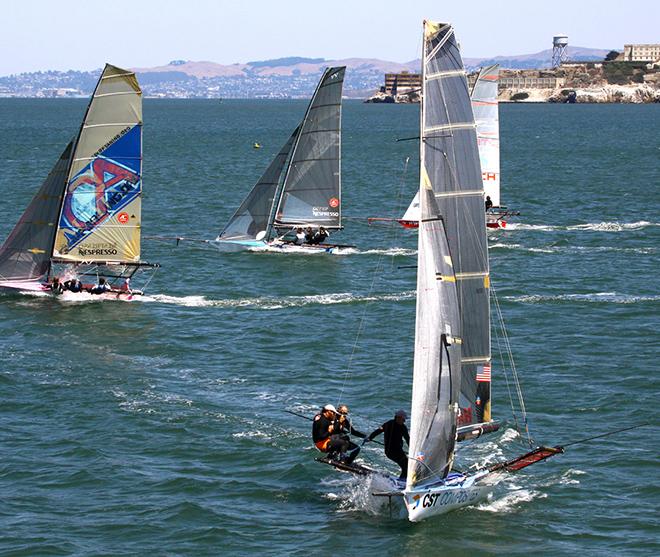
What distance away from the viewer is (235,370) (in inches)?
1528

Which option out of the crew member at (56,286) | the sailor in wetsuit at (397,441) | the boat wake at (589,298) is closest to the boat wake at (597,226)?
the boat wake at (589,298)

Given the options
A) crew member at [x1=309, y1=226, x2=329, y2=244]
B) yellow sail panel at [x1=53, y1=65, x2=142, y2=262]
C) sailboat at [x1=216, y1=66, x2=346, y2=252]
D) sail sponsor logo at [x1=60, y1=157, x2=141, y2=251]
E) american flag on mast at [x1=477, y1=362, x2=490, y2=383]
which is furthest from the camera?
crew member at [x1=309, y1=226, x2=329, y2=244]

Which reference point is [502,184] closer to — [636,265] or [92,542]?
[636,265]

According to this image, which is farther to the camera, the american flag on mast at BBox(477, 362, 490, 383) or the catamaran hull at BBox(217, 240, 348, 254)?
the catamaran hull at BBox(217, 240, 348, 254)

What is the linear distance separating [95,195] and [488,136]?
2786 cm

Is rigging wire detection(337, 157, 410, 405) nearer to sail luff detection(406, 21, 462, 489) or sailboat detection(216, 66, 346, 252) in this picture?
sailboat detection(216, 66, 346, 252)

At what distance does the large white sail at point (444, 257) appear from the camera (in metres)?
25.6

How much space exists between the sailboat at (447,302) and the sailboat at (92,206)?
22.4m

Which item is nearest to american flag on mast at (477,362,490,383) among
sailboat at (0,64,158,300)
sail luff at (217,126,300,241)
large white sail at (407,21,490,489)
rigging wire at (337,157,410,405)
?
large white sail at (407,21,490,489)

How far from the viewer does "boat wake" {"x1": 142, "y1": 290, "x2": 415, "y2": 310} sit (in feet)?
160

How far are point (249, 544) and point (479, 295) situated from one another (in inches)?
299

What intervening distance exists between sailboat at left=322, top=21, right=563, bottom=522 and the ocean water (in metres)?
0.95

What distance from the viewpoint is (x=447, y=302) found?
2595cm

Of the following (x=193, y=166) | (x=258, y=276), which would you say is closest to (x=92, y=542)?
(x=258, y=276)
